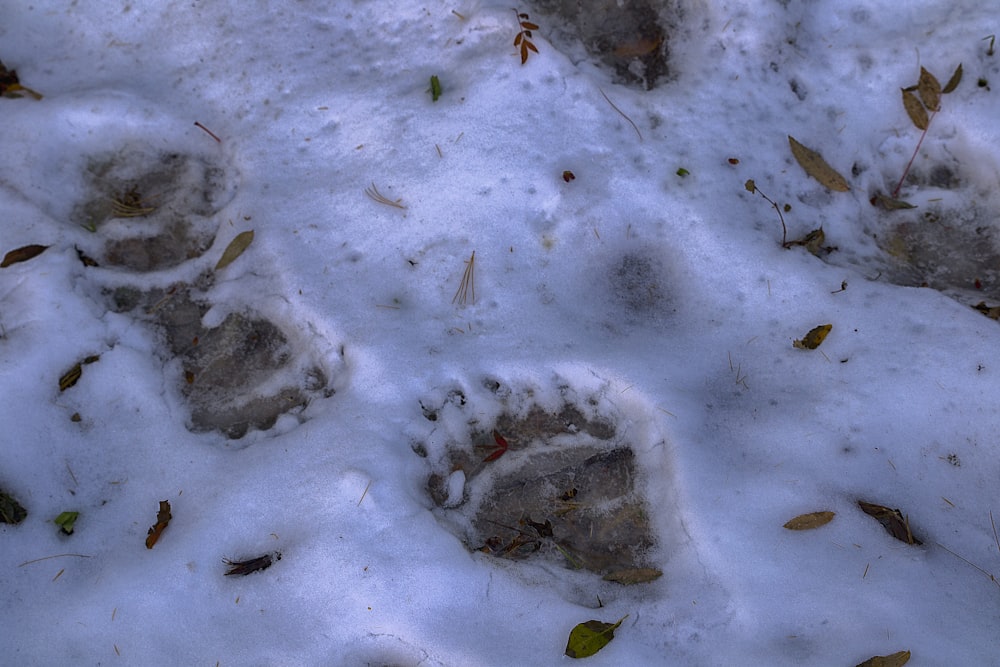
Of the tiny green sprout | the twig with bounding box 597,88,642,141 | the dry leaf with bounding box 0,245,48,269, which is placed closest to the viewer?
the tiny green sprout

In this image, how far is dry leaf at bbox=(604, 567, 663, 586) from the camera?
208cm

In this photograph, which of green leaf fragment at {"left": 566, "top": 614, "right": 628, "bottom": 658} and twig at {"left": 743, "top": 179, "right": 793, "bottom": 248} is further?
twig at {"left": 743, "top": 179, "right": 793, "bottom": 248}

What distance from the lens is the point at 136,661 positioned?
6.43ft

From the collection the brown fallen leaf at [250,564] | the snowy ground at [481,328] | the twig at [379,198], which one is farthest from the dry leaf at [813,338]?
the brown fallen leaf at [250,564]

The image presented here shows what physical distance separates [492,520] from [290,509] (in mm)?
641

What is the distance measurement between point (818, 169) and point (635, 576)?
5.43 feet

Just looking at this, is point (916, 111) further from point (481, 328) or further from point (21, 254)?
point (21, 254)

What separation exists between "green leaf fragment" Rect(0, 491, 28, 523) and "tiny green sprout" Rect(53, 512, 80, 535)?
0.10 metres

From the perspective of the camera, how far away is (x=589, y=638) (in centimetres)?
195

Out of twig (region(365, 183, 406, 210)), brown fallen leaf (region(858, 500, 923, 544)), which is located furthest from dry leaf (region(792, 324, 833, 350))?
twig (region(365, 183, 406, 210))

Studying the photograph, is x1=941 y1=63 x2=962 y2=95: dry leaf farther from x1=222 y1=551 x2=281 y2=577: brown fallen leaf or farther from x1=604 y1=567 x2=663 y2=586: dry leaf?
x1=222 y1=551 x2=281 y2=577: brown fallen leaf

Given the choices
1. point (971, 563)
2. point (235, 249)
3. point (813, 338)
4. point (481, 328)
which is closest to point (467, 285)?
point (481, 328)

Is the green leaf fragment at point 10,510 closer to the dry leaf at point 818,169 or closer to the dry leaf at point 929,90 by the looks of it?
the dry leaf at point 818,169

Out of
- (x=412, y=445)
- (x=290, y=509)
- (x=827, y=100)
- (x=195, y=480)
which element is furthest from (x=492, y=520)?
(x=827, y=100)
